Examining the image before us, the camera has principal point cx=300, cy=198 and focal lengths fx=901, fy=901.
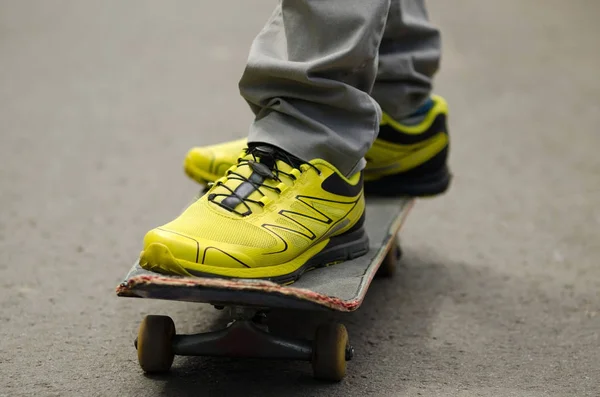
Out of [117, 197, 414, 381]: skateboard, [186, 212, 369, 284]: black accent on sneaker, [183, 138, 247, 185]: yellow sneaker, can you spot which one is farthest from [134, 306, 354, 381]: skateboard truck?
[183, 138, 247, 185]: yellow sneaker

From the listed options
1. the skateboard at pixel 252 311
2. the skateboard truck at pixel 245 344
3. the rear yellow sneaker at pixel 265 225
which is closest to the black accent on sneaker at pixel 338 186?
the rear yellow sneaker at pixel 265 225

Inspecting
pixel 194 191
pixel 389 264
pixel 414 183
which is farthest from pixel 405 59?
pixel 194 191

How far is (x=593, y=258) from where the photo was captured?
2.10m

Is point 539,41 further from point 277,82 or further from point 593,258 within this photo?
point 277,82

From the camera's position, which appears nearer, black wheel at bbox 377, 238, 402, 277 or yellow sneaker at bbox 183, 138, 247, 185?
yellow sneaker at bbox 183, 138, 247, 185

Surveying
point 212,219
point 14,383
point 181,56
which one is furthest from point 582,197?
point 181,56

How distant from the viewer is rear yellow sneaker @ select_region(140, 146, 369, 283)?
4.27 feet

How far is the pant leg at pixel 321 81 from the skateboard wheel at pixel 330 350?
0.29m

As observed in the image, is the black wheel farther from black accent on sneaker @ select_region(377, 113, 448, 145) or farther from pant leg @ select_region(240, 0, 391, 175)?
pant leg @ select_region(240, 0, 391, 175)

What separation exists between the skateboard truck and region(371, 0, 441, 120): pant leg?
69 cm

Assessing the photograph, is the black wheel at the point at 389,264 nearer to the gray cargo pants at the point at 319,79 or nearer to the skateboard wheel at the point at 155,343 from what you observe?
the gray cargo pants at the point at 319,79

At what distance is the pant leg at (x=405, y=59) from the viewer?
1.87 meters

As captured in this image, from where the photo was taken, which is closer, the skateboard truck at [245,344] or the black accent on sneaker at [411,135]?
the skateboard truck at [245,344]

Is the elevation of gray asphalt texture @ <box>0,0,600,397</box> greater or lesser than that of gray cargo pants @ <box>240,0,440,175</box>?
lesser
